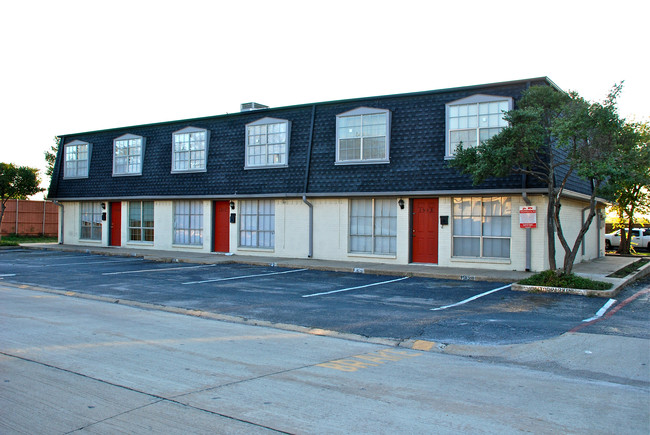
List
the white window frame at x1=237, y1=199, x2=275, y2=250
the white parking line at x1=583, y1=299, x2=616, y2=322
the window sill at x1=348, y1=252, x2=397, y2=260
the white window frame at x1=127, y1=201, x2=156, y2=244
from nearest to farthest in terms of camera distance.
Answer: the white parking line at x1=583, y1=299, x2=616, y2=322 < the window sill at x1=348, y1=252, x2=397, y2=260 < the white window frame at x1=237, y1=199, x2=275, y2=250 < the white window frame at x1=127, y1=201, x2=156, y2=244

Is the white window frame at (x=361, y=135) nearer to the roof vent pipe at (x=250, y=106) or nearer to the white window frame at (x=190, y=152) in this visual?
the roof vent pipe at (x=250, y=106)

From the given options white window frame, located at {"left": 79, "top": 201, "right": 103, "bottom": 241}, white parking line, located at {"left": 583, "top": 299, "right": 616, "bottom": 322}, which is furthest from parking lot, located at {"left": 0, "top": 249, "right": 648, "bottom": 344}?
white window frame, located at {"left": 79, "top": 201, "right": 103, "bottom": 241}

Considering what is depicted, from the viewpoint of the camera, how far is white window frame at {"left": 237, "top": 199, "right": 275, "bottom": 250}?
72.9 feet

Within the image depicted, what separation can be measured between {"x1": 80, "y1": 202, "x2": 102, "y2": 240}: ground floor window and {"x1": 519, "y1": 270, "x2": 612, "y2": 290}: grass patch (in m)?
22.1

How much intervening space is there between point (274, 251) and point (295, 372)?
15.5 metres

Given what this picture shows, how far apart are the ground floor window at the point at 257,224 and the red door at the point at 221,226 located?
0.82 meters

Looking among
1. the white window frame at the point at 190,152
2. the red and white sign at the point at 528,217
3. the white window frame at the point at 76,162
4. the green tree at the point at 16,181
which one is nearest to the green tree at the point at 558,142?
the red and white sign at the point at 528,217

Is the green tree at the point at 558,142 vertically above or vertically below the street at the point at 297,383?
above

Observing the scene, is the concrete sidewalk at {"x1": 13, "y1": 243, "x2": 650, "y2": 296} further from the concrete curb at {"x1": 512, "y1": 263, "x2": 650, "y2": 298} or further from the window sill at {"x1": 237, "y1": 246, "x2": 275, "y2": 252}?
the window sill at {"x1": 237, "y1": 246, "x2": 275, "y2": 252}

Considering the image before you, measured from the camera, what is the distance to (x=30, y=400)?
5348mm

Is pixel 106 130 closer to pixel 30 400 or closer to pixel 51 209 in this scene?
pixel 51 209

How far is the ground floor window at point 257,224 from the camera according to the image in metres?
22.2

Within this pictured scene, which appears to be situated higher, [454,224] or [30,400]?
[454,224]

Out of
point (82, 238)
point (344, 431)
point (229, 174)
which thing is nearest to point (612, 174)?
point (344, 431)
